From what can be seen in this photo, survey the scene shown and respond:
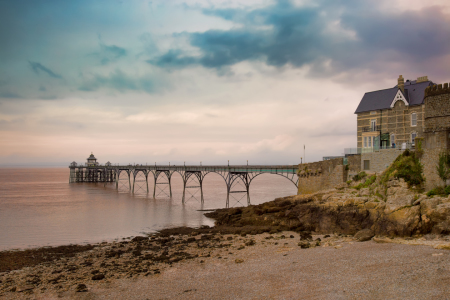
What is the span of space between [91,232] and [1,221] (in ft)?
44.8

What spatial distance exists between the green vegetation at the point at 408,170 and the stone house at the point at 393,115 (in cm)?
583

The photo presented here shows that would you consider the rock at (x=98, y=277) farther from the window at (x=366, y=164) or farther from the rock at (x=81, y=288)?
the window at (x=366, y=164)

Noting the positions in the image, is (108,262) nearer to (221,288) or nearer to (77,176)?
(221,288)

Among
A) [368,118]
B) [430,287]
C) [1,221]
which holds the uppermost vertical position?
[368,118]

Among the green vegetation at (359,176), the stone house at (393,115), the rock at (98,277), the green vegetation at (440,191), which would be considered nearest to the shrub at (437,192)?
the green vegetation at (440,191)

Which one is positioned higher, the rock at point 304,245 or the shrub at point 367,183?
the shrub at point 367,183

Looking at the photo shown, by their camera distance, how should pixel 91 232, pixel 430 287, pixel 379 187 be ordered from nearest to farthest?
pixel 430 287 < pixel 379 187 < pixel 91 232

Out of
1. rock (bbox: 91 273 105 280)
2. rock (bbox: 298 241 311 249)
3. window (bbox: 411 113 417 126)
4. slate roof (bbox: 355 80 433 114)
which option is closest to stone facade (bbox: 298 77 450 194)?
window (bbox: 411 113 417 126)

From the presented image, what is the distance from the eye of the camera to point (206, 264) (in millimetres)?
16812

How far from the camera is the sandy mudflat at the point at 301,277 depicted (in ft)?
36.7

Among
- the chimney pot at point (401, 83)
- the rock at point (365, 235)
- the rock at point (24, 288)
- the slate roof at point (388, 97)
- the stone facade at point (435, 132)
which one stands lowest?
the rock at point (24, 288)

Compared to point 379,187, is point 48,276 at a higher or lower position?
lower

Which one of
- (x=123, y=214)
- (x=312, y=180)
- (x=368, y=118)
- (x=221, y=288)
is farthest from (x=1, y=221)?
(x=368, y=118)

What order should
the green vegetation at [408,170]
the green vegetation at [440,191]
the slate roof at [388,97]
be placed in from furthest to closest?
the slate roof at [388,97] < the green vegetation at [408,170] < the green vegetation at [440,191]
